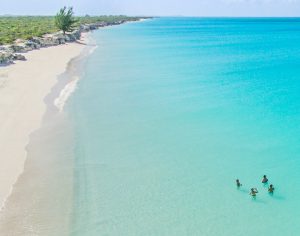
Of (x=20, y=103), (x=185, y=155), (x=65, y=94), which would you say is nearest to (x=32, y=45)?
(x=65, y=94)

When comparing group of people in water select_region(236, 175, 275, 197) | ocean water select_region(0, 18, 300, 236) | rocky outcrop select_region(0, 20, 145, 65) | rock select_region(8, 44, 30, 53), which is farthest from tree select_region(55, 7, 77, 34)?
group of people in water select_region(236, 175, 275, 197)

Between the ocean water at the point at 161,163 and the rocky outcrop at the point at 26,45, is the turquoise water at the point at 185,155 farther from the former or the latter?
the rocky outcrop at the point at 26,45

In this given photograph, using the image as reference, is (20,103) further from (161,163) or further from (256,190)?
(256,190)

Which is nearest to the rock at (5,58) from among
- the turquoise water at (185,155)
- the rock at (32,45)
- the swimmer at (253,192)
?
the turquoise water at (185,155)

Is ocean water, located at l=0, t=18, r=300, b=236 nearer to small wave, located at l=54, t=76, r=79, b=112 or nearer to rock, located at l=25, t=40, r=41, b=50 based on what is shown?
small wave, located at l=54, t=76, r=79, b=112

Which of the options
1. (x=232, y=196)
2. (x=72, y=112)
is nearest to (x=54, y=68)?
(x=72, y=112)

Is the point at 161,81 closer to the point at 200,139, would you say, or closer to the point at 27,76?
the point at 27,76
